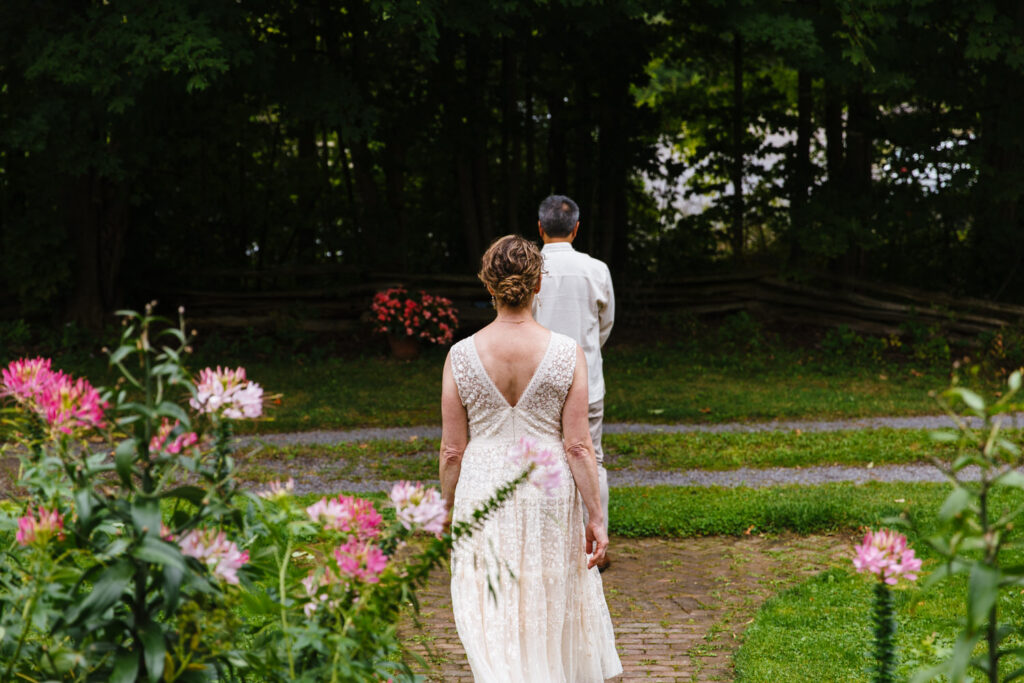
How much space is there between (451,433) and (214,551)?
2.00 meters

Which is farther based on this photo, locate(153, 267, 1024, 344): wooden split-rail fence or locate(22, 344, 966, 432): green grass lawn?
locate(153, 267, 1024, 344): wooden split-rail fence

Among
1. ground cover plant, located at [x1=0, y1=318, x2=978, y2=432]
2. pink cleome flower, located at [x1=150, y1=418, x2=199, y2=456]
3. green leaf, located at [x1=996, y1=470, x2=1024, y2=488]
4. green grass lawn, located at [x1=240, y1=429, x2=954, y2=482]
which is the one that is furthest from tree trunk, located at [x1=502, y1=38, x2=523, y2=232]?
green leaf, located at [x1=996, y1=470, x2=1024, y2=488]

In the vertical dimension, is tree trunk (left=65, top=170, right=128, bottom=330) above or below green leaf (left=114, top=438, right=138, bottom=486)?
above

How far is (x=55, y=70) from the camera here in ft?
35.7

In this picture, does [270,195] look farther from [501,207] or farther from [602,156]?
[602,156]

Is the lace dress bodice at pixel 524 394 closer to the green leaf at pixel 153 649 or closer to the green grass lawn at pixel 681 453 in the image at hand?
the green leaf at pixel 153 649

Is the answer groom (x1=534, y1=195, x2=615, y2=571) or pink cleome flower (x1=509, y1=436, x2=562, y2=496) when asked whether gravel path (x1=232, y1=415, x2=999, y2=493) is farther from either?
pink cleome flower (x1=509, y1=436, x2=562, y2=496)

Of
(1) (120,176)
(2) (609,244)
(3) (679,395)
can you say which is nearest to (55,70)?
(1) (120,176)

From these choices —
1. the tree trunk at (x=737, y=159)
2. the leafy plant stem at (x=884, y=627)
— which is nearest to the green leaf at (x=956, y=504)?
the leafy plant stem at (x=884, y=627)

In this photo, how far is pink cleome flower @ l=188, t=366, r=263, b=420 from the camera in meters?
1.90

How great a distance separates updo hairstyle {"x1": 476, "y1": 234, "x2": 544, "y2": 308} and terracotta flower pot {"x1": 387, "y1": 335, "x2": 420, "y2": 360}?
10.9 m

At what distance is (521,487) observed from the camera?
3846 millimetres

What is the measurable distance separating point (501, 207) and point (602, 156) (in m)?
1.82

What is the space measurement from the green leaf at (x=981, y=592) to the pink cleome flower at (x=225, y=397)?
4.05 feet
